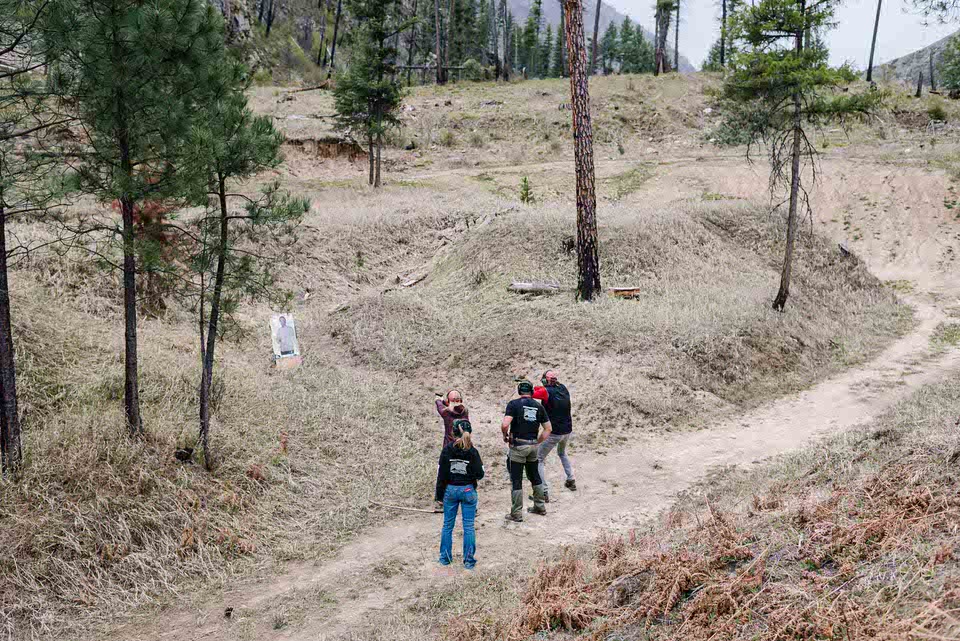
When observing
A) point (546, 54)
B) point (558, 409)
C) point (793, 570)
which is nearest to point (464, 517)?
point (558, 409)

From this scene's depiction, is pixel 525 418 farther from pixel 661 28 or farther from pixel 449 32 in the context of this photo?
pixel 449 32

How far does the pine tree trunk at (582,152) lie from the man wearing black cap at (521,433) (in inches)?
364

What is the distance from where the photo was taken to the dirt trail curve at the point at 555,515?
665 centimetres

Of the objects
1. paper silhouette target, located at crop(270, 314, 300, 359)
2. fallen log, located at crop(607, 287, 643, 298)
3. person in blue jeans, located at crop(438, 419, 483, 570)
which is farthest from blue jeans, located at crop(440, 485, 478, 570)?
fallen log, located at crop(607, 287, 643, 298)

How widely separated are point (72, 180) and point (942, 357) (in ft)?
68.3

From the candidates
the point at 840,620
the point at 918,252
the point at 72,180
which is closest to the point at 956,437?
the point at 840,620

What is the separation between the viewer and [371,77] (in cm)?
3372

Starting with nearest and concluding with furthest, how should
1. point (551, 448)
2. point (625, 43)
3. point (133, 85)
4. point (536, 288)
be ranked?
1. point (133, 85)
2. point (551, 448)
3. point (536, 288)
4. point (625, 43)

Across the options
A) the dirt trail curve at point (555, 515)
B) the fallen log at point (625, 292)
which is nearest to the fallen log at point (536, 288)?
the fallen log at point (625, 292)

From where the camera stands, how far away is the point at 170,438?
362 inches

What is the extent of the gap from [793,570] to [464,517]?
3.91 meters

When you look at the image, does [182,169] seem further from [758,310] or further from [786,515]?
[758,310]

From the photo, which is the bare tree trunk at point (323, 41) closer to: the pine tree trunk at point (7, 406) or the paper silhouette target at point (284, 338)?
the paper silhouette target at point (284, 338)

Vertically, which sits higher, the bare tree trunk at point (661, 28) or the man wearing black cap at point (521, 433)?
the bare tree trunk at point (661, 28)
